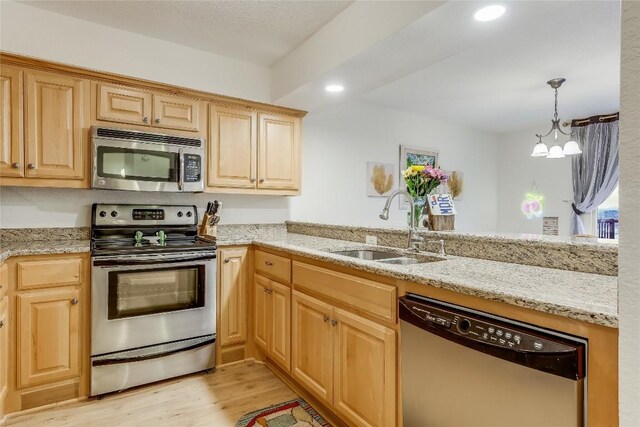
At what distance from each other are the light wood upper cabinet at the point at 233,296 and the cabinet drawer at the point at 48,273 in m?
0.88

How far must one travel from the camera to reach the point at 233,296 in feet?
8.75

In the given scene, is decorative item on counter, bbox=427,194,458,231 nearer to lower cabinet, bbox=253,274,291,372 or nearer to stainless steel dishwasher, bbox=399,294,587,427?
stainless steel dishwasher, bbox=399,294,587,427

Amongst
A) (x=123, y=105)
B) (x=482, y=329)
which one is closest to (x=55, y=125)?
(x=123, y=105)

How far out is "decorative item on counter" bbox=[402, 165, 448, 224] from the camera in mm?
2121

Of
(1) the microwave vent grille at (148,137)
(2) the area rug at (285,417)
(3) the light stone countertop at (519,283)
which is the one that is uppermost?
(1) the microwave vent grille at (148,137)

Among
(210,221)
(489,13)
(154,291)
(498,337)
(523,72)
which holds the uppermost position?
(523,72)

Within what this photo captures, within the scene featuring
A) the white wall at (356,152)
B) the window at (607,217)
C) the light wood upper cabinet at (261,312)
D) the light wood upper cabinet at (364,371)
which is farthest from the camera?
the window at (607,217)

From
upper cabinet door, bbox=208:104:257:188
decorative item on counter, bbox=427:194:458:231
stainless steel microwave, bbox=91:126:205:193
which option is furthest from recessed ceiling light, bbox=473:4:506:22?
stainless steel microwave, bbox=91:126:205:193

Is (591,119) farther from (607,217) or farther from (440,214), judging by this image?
(440,214)

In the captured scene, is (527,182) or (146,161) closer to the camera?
(146,161)

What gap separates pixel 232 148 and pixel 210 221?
62cm

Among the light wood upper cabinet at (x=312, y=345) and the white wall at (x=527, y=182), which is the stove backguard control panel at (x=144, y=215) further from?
the white wall at (x=527, y=182)

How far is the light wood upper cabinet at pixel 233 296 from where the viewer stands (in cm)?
262

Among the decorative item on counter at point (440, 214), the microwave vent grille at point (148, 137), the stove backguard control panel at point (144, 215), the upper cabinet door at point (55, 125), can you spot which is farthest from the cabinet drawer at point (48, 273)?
the decorative item on counter at point (440, 214)
